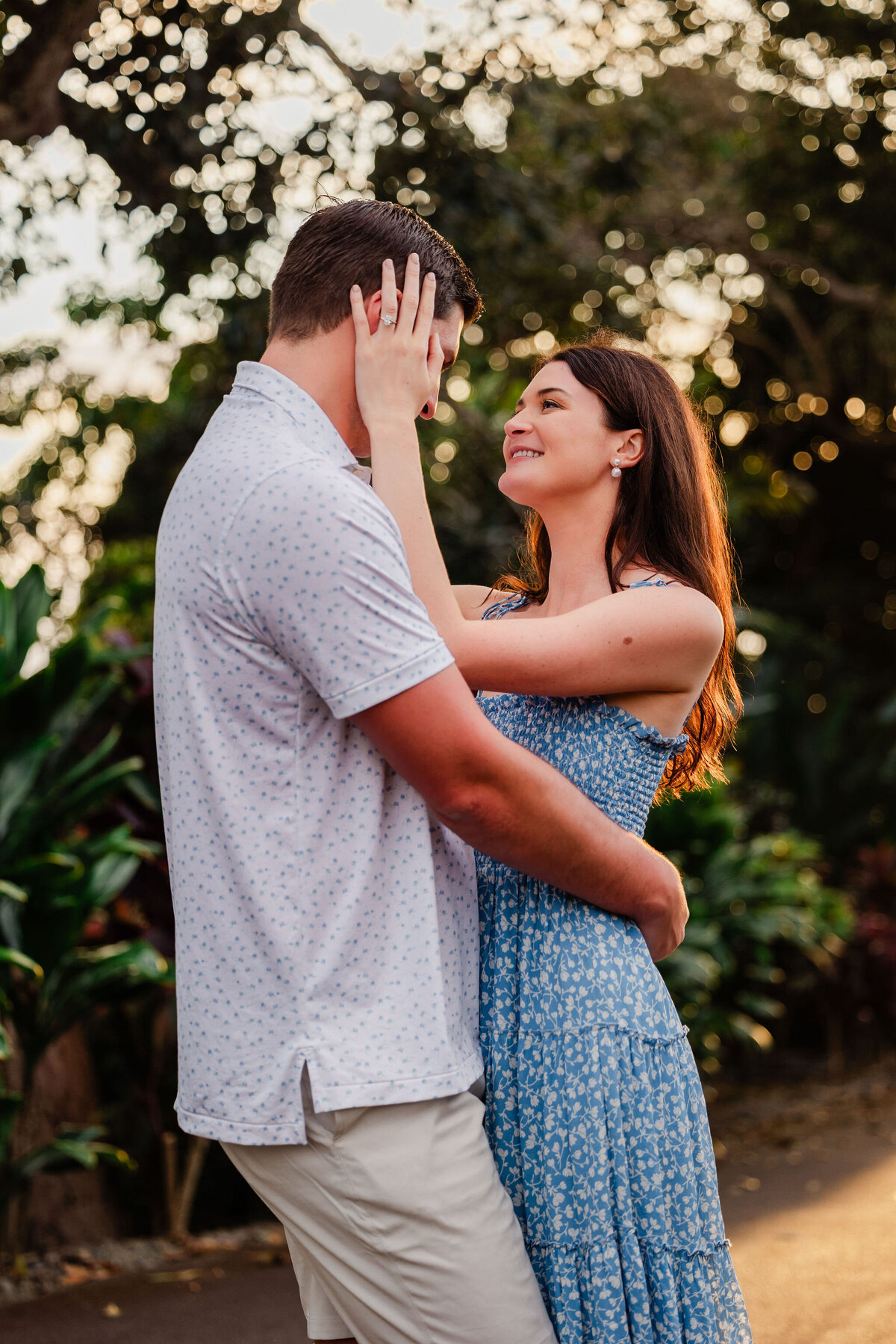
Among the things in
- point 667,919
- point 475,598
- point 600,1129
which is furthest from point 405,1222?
point 475,598

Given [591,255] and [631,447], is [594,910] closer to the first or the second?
[631,447]

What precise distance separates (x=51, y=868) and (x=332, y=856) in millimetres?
2703

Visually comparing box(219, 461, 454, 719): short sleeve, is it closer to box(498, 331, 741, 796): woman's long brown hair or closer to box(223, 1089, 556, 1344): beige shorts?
box(223, 1089, 556, 1344): beige shorts

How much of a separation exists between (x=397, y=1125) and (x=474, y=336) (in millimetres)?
8241

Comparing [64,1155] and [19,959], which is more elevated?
[19,959]

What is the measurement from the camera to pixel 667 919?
190 cm

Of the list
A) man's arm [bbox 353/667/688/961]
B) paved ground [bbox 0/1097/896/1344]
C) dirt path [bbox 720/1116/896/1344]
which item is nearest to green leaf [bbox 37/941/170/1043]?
paved ground [bbox 0/1097/896/1344]

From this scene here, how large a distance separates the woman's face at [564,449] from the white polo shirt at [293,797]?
2.24 ft

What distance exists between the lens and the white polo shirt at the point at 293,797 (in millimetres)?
1448

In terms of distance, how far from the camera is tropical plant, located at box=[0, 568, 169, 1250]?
392cm

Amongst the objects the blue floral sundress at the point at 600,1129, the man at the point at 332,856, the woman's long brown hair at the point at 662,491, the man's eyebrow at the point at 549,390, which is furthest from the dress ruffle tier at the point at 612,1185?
the man's eyebrow at the point at 549,390

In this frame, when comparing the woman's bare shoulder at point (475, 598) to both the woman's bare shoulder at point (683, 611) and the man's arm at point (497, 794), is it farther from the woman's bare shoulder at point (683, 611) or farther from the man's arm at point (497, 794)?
the man's arm at point (497, 794)

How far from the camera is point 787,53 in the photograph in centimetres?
884

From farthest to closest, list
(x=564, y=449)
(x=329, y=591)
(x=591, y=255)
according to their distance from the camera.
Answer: (x=591, y=255)
(x=564, y=449)
(x=329, y=591)
